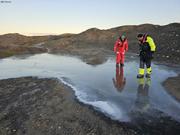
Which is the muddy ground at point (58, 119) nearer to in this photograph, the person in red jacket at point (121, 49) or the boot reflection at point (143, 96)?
the boot reflection at point (143, 96)

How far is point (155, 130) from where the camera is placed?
5.59 metres

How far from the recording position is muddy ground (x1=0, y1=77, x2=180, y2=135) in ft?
18.5

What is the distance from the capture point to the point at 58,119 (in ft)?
20.5

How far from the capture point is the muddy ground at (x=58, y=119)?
18.5 ft

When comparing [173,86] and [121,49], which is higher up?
[121,49]

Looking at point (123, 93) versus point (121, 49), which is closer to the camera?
point (123, 93)

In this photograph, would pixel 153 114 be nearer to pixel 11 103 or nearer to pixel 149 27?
pixel 11 103

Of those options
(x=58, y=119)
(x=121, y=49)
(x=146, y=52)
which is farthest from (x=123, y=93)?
(x=121, y=49)

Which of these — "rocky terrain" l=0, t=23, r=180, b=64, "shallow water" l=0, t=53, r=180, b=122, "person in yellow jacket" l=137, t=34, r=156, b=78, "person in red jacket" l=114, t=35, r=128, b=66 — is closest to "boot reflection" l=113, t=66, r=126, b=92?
"shallow water" l=0, t=53, r=180, b=122

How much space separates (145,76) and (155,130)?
5.63 m

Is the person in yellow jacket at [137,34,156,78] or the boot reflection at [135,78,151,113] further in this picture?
the person in yellow jacket at [137,34,156,78]

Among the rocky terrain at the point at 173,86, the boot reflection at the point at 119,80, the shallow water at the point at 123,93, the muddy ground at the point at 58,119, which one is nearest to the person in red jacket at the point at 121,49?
the boot reflection at the point at 119,80

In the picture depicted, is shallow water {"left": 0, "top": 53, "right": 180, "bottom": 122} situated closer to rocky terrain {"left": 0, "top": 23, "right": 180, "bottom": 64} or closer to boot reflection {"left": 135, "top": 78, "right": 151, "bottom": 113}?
boot reflection {"left": 135, "top": 78, "right": 151, "bottom": 113}

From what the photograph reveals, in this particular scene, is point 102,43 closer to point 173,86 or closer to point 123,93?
point 173,86
